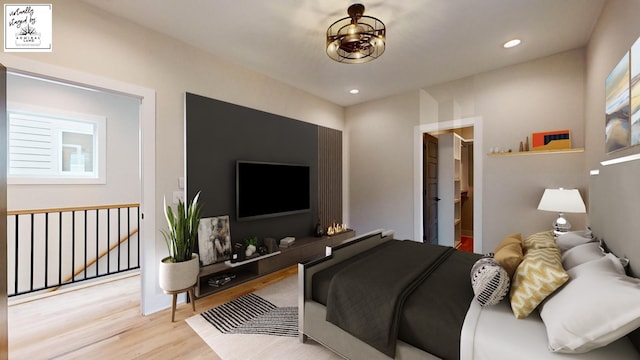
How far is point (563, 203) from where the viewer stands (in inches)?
95.3

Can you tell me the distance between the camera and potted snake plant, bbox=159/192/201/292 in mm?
2189

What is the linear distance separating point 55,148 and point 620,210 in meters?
5.85

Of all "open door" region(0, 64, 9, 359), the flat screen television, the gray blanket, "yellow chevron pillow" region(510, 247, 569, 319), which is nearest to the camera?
"yellow chevron pillow" region(510, 247, 569, 319)

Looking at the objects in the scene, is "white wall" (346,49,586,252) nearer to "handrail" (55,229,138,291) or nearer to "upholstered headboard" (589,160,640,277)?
"upholstered headboard" (589,160,640,277)

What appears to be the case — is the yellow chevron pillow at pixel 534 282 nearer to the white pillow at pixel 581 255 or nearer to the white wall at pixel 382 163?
the white pillow at pixel 581 255

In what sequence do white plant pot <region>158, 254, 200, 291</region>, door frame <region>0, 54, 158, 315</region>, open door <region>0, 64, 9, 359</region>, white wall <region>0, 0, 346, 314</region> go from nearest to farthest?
open door <region>0, 64, 9, 359</region> → white wall <region>0, 0, 346, 314</region> → white plant pot <region>158, 254, 200, 291</region> → door frame <region>0, 54, 158, 315</region>

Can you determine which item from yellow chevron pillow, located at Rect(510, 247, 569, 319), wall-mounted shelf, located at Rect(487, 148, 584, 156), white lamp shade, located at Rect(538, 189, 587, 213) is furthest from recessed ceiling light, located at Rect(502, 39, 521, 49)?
yellow chevron pillow, located at Rect(510, 247, 569, 319)

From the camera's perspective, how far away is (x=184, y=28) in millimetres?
2369

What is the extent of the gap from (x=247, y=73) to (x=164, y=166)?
159 centimetres

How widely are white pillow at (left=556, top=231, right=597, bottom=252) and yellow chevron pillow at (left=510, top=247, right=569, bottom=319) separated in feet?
2.60

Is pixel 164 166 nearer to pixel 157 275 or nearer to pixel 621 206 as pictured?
pixel 157 275

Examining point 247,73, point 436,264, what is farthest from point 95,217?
point 436,264

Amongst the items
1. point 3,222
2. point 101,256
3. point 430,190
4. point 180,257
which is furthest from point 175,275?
point 430,190

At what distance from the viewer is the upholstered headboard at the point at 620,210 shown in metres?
1.20
